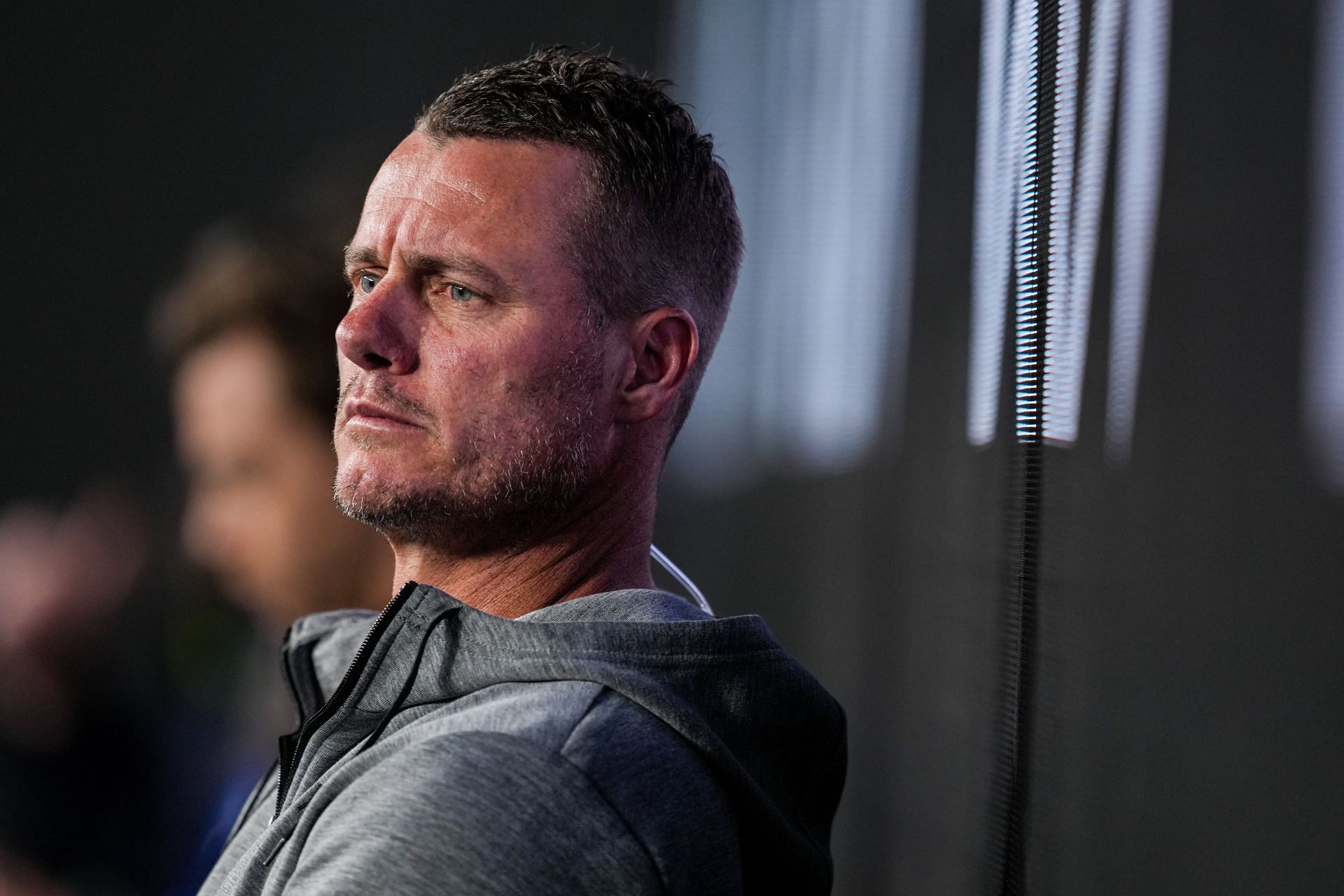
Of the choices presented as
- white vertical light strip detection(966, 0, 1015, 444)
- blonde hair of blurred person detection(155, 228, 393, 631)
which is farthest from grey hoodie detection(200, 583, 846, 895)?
blonde hair of blurred person detection(155, 228, 393, 631)

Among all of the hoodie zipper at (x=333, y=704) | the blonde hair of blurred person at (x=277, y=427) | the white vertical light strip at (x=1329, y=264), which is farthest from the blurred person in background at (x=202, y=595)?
the white vertical light strip at (x=1329, y=264)

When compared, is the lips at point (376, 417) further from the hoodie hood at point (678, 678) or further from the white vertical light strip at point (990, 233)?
the white vertical light strip at point (990, 233)

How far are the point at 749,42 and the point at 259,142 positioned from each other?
2.82 ft

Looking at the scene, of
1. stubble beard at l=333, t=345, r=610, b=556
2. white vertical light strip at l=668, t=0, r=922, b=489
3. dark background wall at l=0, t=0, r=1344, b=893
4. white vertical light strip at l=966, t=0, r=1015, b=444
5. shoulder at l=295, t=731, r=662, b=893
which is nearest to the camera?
shoulder at l=295, t=731, r=662, b=893

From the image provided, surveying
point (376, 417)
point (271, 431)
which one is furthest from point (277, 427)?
point (376, 417)

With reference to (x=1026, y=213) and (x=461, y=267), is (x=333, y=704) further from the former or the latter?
(x=1026, y=213)

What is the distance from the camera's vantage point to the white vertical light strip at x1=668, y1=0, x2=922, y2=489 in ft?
5.12

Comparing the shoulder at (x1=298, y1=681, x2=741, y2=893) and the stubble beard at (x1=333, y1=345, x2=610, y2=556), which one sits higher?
the stubble beard at (x1=333, y1=345, x2=610, y2=556)

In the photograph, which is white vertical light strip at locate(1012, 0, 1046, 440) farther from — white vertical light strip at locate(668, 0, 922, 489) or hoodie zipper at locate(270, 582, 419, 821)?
hoodie zipper at locate(270, 582, 419, 821)

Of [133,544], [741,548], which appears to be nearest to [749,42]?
[741,548]

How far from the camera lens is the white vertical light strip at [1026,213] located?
1.13 m

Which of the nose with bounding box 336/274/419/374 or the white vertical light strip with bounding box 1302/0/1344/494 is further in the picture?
the nose with bounding box 336/274/419/374

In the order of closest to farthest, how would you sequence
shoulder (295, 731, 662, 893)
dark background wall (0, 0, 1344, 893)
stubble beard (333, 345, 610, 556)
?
1. shoulder (295, 731, 662, 893)
2. dark background wall (0, 0, 1344, 893)
3. stubble beard (333, 345, 610, 556)

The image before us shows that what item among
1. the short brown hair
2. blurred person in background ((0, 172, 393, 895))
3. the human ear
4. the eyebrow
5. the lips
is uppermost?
the short brown hair
